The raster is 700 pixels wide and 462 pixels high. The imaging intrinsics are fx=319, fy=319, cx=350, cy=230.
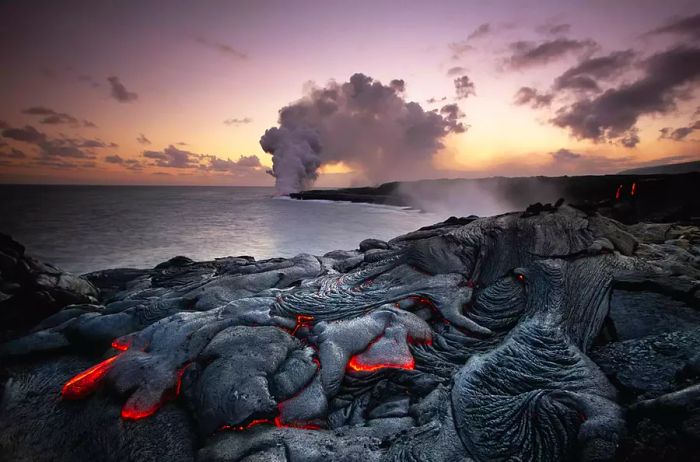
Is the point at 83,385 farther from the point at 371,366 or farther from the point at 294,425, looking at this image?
the point at 371,366

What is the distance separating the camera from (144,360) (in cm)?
471

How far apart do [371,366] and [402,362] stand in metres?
0.49

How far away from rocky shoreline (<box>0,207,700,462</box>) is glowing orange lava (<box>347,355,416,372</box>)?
2 centimetres

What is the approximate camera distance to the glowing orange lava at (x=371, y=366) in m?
4.76

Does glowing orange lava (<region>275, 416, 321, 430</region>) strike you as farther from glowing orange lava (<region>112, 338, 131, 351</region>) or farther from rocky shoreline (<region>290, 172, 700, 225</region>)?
rocky shoreline (<region>290, 172, 700, 225</region>)

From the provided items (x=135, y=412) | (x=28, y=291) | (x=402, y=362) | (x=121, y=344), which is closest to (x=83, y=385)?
(x=121, y=344)

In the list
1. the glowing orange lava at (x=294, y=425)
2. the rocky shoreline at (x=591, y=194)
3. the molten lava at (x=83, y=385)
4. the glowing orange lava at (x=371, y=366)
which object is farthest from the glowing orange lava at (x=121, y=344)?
the rocky shoreline at (x=591, y=194)

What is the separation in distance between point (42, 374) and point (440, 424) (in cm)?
641

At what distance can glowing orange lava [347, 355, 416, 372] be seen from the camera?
476 cm

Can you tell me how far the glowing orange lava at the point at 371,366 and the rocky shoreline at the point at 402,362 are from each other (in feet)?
0.07

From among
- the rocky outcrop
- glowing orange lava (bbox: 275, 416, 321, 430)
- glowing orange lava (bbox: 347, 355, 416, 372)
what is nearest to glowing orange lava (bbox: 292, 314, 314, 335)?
glowing orange lava (bbox: 347, 355, 416, 372)

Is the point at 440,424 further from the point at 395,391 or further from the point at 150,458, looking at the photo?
Answer: the point at 150,458

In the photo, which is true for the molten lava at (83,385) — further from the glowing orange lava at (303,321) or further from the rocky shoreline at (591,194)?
the rocky shoreline at (591,194)

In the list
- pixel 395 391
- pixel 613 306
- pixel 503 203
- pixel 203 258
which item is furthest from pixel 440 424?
pixel 503 203
